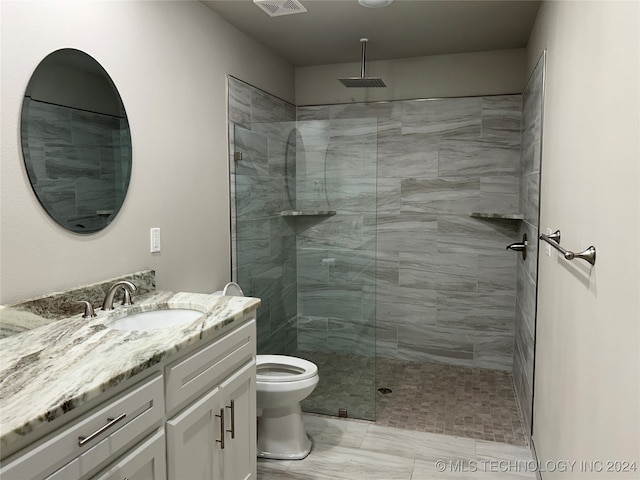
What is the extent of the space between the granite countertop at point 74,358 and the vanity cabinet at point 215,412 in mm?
99

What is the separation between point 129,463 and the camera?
135 cm

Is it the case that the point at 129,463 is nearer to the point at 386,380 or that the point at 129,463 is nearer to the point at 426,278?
the point at 386,380

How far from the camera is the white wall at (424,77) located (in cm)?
369

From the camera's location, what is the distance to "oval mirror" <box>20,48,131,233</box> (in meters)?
1.76

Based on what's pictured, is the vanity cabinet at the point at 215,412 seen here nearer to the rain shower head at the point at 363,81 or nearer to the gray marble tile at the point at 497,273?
the rain shower head at the point at 363,81

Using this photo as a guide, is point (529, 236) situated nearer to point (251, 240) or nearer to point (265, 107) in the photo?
point (251, 240)

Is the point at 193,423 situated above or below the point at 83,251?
below

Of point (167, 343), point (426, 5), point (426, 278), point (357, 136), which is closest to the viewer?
point (167, 343)

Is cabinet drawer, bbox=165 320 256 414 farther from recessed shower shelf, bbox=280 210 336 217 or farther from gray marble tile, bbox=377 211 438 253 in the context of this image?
gray marble tile, bbox=377 211 438 253

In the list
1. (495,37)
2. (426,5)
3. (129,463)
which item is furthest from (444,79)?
(129,463)

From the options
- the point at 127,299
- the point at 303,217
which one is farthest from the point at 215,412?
the point at 303,217

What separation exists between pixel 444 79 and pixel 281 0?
195 cm

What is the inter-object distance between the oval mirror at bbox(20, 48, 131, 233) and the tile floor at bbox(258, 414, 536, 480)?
5.02 feet

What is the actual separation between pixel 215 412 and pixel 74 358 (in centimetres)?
61
